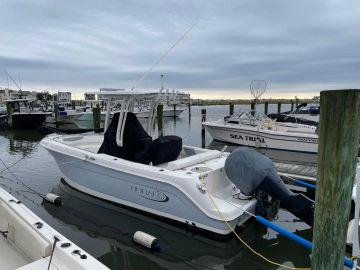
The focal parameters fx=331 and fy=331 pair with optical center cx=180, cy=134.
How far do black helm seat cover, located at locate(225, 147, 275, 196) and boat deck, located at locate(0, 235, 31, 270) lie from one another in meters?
3.38

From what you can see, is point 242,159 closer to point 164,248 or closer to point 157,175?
point 157,175

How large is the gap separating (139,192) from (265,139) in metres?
10.7

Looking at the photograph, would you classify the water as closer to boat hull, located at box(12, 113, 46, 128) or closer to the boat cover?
the boat cover

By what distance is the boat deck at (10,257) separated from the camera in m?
3.53

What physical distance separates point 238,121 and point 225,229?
12.4m

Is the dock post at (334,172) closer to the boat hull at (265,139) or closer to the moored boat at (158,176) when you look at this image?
the moored boat at (158,176)

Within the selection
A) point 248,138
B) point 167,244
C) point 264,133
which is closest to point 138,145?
point 167,244

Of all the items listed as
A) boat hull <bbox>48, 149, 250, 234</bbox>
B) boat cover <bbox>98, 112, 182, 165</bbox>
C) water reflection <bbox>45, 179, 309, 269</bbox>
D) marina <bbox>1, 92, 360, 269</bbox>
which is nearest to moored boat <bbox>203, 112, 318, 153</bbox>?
marina <bbox>1, 92, 360, 269</bbox>

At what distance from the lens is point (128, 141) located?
704cm

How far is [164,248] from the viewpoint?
5500mm

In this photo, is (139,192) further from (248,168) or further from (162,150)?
(248,168)

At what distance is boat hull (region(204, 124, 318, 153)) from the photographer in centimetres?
1492

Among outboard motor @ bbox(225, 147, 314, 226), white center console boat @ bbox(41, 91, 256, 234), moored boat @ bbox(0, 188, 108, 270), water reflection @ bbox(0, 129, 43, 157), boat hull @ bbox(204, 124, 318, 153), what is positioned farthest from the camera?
water reflection @ bbox(0, 129, 43, 157)

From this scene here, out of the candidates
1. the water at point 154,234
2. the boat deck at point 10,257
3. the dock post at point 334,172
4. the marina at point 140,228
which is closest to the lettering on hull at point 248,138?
the marina at point 140,228
